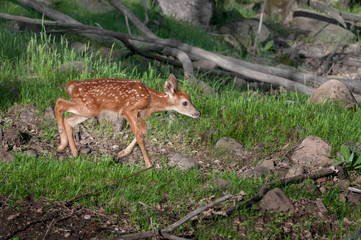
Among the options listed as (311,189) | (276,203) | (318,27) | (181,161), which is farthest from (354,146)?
(318,27)

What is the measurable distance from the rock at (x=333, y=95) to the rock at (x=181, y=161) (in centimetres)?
308

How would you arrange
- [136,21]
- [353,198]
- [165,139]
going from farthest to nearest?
[136,21] → [165,139] → [353,198]

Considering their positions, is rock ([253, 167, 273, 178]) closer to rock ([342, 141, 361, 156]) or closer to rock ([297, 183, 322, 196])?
rock ([297, 183, 322, 196])

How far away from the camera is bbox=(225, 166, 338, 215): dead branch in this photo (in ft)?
15.2

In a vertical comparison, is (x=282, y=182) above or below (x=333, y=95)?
below

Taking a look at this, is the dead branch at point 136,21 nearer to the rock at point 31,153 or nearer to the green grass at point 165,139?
the green grass at point 165,139

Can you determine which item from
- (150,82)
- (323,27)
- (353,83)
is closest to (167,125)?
(150,82)

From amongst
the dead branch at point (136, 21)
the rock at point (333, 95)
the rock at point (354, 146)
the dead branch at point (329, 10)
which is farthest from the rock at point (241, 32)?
the rock at point (354, 146)

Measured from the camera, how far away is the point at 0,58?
7395 millimetres

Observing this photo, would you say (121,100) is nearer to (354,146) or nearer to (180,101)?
(180,101)

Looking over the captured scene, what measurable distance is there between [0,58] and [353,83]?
651cm

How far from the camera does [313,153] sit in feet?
19.2

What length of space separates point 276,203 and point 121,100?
192 centimetres

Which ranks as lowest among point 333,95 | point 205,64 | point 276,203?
point 205,64
